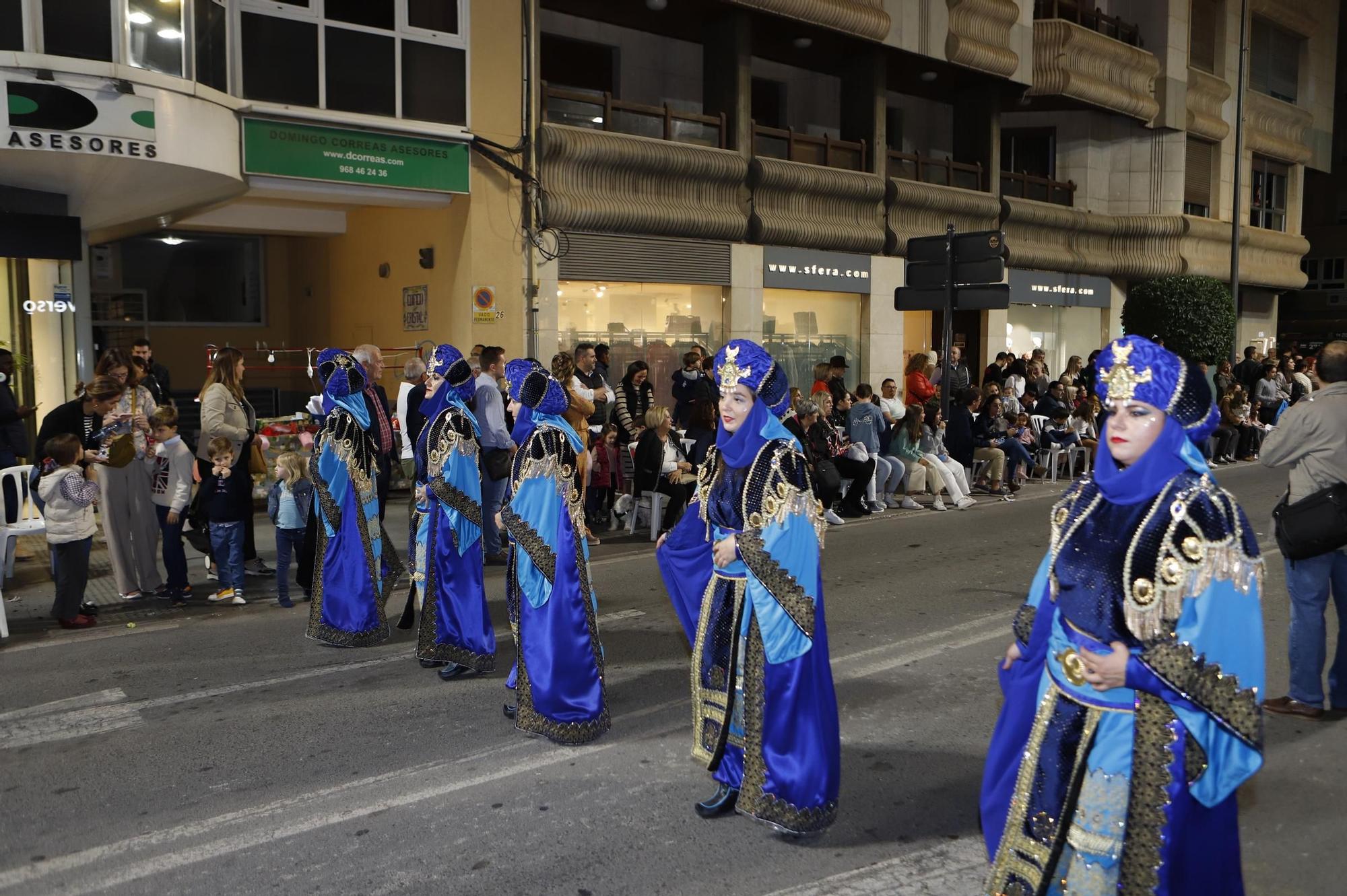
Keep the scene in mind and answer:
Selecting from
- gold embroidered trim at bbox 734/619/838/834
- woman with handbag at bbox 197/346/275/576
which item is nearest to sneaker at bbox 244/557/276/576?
woman with handbag at bbox 197/346/275/576

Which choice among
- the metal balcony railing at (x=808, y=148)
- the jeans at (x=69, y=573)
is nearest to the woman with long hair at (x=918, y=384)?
the metal balcony railing at (x=808, y=148)

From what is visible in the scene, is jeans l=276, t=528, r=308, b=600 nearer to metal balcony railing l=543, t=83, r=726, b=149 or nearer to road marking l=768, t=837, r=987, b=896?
road marking l=768, t=837, r=987, b=896

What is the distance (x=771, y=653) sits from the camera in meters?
4.35

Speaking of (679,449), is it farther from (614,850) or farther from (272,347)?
(272,347)

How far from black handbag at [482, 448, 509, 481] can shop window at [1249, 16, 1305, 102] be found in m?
28.7

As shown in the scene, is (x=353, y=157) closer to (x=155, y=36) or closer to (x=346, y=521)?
(x=155, y=36)

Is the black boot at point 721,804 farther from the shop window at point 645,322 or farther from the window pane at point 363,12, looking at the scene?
the window pane at point 363,12

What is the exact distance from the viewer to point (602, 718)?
5.66 meters

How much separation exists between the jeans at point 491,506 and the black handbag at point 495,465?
33 mm

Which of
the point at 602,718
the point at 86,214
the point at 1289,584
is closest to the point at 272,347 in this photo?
the point at 86,214

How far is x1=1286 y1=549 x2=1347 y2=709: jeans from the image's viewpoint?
5770 millimetres

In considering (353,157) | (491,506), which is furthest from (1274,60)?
(491,506)

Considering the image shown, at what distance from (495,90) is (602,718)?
11961 millimetres

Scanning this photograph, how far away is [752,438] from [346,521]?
387 cm
